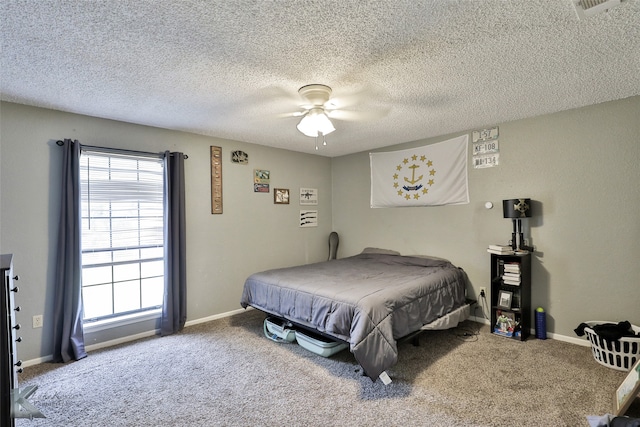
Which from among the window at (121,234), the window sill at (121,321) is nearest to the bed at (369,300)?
the window sill at (121,321)

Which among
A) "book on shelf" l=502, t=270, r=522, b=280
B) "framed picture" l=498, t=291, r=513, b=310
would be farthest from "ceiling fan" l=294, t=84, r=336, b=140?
"framed picture" l=498, t=291, r=513, b=310

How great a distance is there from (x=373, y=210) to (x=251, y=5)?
3.53 m

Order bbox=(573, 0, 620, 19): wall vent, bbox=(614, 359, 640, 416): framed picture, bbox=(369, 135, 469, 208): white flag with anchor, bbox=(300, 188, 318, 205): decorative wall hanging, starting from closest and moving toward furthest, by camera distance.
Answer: bbox=(573, 0, 620, 19): wall vent
bbox=(614, 359, 640, 416): framed picture
bbox=(369, 135, 469, 208): white flag with anchor
bbox=(300, 188, 318, 205): decorative wall hanging

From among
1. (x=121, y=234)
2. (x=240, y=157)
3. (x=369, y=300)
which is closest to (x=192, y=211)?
(x=121, y=234)

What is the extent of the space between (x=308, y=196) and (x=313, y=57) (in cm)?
304

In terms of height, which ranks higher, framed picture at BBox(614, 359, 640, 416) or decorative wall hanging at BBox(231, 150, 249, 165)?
decorative wall hanging at BBox(231, 150, 249, 165)

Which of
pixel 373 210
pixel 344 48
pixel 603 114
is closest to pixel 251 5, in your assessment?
pixel 344 48

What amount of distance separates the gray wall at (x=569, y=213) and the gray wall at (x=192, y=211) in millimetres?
2075

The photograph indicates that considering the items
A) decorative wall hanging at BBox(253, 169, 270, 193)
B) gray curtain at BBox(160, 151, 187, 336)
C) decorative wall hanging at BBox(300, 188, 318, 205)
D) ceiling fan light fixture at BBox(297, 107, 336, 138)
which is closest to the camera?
ceiling fan light fixture at BBox(297, 107, 336, 138)

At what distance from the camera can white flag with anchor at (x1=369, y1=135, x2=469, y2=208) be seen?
147 inches

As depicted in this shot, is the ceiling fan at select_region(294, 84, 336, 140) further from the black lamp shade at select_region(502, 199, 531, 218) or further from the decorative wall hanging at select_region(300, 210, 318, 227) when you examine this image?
the decorative wall hanging at select_region(300, 210, 318, 227)

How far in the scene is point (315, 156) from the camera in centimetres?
500

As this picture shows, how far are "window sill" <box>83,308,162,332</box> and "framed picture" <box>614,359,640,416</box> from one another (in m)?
3.89

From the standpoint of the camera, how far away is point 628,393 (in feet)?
6.11
